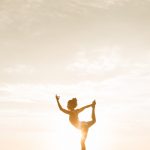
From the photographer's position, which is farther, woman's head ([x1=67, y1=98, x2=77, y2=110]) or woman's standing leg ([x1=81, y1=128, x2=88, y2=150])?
woman's head ([x1=67, y1=98, x2=77, y2=110])

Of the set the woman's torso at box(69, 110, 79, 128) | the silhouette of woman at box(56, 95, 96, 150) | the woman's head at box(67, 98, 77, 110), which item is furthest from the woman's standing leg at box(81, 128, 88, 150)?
the woman's head at box(67, 98, 77, 110)

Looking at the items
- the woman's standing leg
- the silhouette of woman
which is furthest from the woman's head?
the woman's standing leg

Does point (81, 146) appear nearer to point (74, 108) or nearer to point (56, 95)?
point (74, 108)

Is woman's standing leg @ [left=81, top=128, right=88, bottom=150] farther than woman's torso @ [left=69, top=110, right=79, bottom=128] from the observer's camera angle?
No

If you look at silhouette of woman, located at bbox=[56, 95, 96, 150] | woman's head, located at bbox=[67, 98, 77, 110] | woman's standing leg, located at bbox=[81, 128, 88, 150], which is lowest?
woman's standing leg, located at bbox=[81, 128, 88, 150]

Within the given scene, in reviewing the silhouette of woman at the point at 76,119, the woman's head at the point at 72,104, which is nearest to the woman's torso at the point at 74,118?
the silhouette of woman at the point at 76,119

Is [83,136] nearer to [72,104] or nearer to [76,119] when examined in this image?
[76,119]

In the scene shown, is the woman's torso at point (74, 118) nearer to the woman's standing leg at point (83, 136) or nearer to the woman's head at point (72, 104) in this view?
the woman's head at point (72, 104)

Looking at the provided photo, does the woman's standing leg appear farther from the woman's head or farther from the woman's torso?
the woman's head

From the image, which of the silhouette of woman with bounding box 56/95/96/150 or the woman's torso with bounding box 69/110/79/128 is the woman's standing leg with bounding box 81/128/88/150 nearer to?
the silhouette of woman with bounding box 56/95/96/150

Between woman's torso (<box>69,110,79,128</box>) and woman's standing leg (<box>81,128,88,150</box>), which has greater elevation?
woman's torso (<box>69,110,79,128</box>)

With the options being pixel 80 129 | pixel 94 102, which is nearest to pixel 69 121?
pixel 80 129

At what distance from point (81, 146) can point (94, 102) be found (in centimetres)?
275

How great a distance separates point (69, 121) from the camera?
56.5ft
